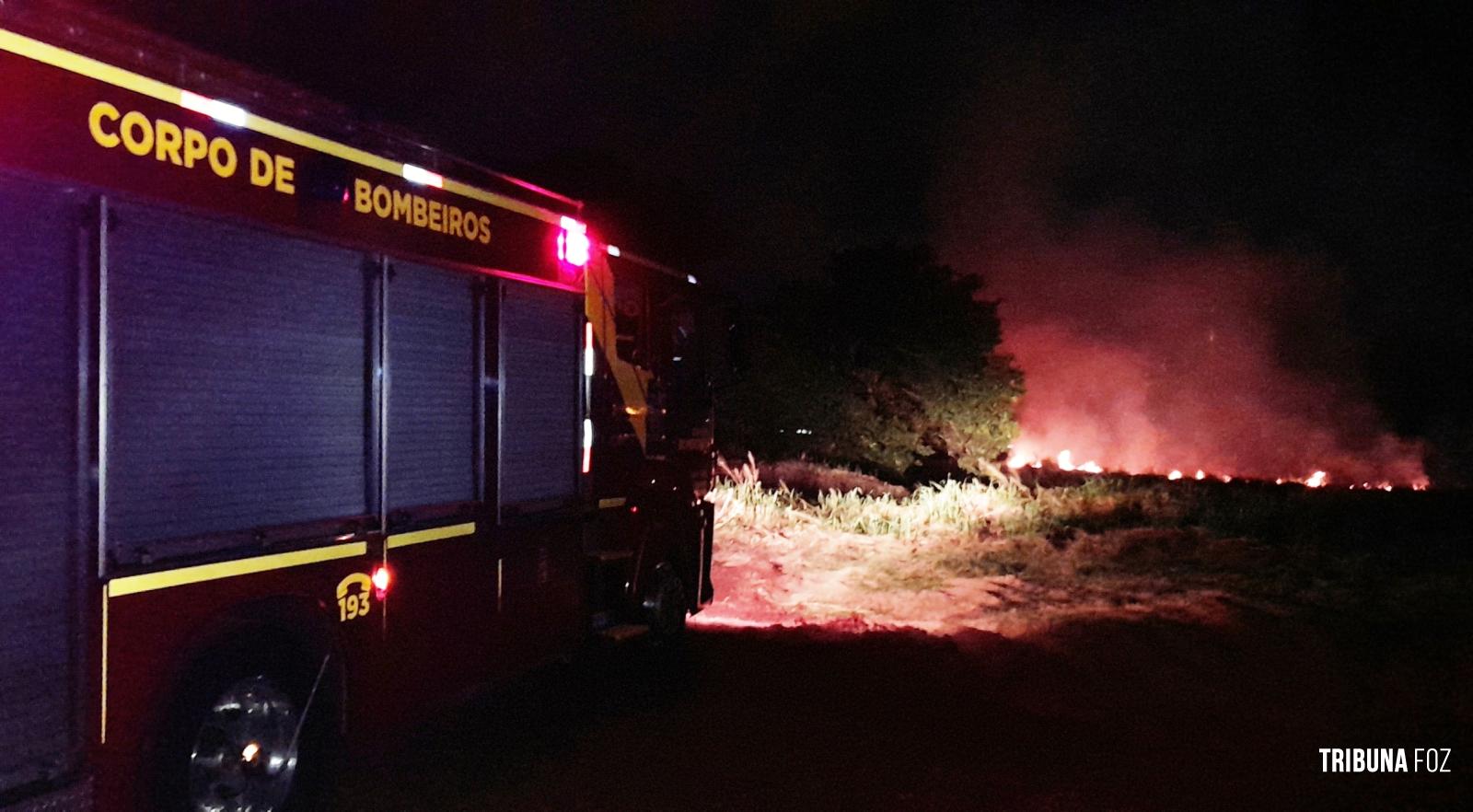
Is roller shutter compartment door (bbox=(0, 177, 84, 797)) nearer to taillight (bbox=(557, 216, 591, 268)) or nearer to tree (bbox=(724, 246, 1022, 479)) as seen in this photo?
taillight (bbox=(557, 216, 591, 268))

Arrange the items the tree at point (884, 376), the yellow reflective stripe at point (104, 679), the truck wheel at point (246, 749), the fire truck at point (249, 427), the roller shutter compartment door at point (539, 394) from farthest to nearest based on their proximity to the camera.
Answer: the tree at point (884, 376), the roller shutter compartment door at point (539, 394), the truck wheel at point (246, 749), the yellow reflective stripe at point (104, 679), the fire truck at point (249, 427)

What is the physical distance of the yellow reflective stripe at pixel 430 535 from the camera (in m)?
5.05

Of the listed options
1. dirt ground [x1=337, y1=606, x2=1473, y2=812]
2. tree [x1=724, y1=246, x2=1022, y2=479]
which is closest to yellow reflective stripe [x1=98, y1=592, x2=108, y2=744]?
dirt ground [x1=337, y1=606, x2=1473, y2=812]

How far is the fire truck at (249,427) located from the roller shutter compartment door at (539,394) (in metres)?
0.02

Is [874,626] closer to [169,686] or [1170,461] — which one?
[169,686]

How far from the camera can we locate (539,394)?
6.34 metres

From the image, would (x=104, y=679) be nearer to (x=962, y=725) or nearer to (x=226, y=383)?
(x=226, y=383)

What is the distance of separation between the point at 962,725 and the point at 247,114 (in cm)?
499

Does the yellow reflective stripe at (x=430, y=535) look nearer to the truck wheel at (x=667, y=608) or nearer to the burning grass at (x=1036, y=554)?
the truck wheel at (x=667, y=608)

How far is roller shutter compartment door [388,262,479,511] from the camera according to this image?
508cm

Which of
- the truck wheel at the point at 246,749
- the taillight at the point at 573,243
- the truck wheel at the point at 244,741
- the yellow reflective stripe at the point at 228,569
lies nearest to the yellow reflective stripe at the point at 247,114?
the taillight at the point at 573,243

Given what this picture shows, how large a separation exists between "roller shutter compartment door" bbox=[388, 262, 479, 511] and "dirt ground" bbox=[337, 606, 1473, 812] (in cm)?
147

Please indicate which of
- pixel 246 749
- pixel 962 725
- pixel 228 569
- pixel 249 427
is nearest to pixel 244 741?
pixel 246 749

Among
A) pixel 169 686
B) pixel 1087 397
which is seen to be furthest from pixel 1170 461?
pixel 169 686
